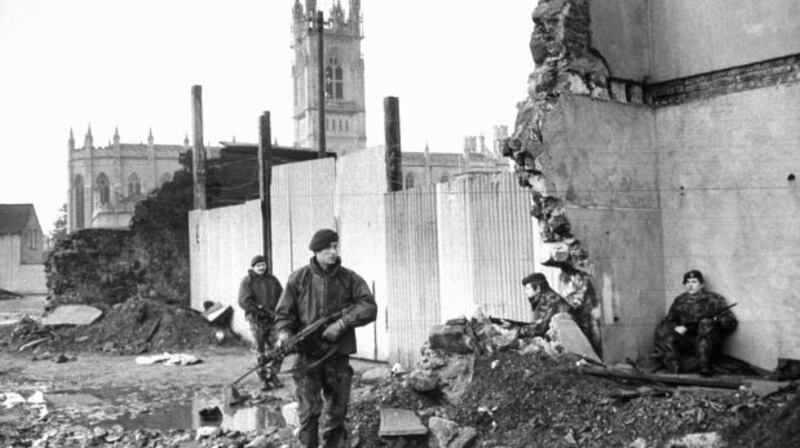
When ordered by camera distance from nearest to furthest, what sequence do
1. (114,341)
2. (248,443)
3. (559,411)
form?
(559,411), (248,443), (114,341)

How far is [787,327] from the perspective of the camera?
274 inches

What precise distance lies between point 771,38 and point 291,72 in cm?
8538

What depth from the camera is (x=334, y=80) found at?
85.9m

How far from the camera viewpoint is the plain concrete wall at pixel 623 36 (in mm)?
7652

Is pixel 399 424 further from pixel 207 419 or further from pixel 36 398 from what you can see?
pixel 36 398

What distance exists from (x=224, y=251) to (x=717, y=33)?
1130cm

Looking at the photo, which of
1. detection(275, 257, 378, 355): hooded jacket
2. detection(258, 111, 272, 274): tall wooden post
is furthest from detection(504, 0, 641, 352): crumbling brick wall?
detection(258, 111, 272, 274): tall wooden post

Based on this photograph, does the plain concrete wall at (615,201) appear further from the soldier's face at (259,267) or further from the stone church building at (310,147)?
the stone church building at (310,147)

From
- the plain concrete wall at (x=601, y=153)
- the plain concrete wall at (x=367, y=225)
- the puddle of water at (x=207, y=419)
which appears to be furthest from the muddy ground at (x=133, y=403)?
the plain concrete wall at (x=601, y=153)

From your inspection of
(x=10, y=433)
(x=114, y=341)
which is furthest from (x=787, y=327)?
(x=114, y=341)

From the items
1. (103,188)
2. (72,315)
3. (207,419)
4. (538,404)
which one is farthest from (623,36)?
(103,188)

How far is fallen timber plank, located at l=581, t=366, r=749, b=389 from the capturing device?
19.3 ft

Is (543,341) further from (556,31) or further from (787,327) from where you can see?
(556,31)

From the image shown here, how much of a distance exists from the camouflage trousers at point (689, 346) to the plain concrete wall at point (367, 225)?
431 cm
